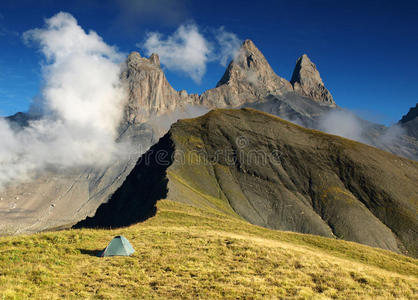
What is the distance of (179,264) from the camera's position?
23156 millimetres

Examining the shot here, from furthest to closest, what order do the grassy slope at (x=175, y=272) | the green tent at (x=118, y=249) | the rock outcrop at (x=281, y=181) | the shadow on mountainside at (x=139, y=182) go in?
the shadow on mountainside at (x=139, y=182)
the rock outcrop at (x=281, y=181)
the green tent at (x=118, y=249)
the grassy slope at (x=175, y=272)

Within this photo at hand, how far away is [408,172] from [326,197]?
4490 centimetres

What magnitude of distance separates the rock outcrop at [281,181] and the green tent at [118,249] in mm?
48702

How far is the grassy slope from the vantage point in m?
18.3

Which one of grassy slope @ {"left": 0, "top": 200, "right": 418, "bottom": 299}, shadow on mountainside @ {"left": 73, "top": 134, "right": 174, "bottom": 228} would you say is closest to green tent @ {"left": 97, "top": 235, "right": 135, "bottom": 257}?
grassy slope @ {"left": 0, "top": 200, "right": 418, "bottom": 299}

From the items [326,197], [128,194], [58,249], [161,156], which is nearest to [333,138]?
[326,197]

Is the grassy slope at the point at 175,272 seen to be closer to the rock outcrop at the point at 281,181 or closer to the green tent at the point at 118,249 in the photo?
the green tent at the point at 118,249

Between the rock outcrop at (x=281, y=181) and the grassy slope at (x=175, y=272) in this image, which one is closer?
the grassy slope at (x=175, y=272)

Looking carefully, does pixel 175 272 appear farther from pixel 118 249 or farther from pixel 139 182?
pixel 139 182

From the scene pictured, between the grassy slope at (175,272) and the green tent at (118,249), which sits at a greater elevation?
the green tent at (118,249)

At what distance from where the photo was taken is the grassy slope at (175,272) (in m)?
18.3

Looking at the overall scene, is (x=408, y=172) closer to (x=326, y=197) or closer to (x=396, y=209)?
(x=396, y=209)

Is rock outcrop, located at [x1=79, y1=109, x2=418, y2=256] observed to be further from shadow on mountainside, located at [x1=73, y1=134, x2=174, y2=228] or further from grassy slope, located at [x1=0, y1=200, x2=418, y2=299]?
grassy slope, located at [x1=0, y1=200, x2=418, y2=299]

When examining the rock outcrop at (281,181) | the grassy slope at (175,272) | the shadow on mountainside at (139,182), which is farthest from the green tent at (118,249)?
the shadow on mountainside at (139,182)
